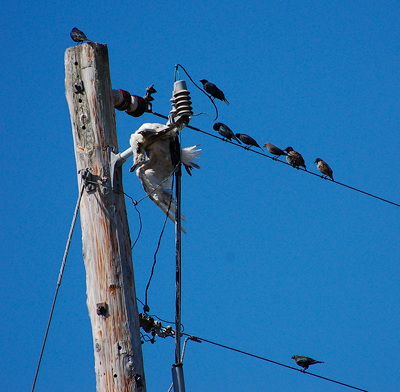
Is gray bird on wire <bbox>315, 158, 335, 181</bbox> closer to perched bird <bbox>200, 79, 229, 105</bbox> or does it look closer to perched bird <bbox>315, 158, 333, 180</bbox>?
perched bird <bbox>315, 158, 333, 180</bbox>

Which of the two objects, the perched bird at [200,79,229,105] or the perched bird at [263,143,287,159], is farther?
the perched bird at [263,143,287,159]

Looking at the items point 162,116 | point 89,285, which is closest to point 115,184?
point 89,285

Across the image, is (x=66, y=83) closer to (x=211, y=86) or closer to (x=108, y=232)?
(x=108, y=232)

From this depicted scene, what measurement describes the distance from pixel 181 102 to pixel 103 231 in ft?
4.29

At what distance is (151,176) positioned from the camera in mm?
6672

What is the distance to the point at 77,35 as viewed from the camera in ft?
31.5

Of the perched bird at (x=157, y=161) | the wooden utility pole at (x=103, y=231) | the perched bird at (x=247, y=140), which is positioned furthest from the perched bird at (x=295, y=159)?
the wooden utility pole at (x=103, y=231)

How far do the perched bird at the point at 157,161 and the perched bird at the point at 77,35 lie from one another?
315cm

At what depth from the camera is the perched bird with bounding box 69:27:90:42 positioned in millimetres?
9430

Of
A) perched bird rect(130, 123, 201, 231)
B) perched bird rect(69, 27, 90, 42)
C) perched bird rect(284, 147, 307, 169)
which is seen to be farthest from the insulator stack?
perched bird rect(284, 147, 307, 169)

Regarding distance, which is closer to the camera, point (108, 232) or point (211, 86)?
point (108, 232)

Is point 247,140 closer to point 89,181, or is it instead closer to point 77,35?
point 77,35

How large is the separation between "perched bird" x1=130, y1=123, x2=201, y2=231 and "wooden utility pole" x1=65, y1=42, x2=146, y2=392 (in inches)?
15.1

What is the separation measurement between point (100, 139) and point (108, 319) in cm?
132
